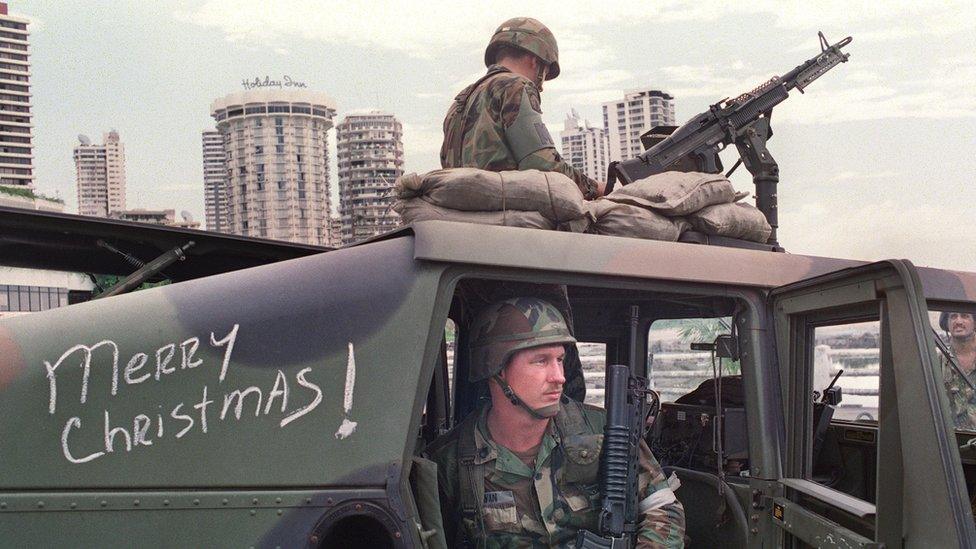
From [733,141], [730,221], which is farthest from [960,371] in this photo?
[733,141]

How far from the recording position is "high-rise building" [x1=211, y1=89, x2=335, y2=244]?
366 ft

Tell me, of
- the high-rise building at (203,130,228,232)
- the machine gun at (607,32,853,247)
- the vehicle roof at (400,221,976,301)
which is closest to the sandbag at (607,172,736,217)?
the vehicle roof at (400,221,976,301)

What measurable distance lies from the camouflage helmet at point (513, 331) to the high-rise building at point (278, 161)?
10527 cm

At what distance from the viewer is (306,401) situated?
3039mm

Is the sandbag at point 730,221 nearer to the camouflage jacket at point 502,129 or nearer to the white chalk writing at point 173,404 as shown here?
the camouflage jacket at point 502,129

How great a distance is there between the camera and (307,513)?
117 inches

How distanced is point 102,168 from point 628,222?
497 ft

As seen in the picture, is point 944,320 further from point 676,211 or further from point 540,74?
point 540,74

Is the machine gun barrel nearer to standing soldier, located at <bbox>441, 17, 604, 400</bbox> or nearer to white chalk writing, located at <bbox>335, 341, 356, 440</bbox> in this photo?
standing soldier, located at <bbox>441, 17, 604, 400</bbox>

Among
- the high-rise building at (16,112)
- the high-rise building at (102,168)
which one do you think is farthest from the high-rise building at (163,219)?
the high-rise building at (102,168)

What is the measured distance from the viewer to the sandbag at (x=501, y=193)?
3562 mm

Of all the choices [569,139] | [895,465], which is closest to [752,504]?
[895,465]

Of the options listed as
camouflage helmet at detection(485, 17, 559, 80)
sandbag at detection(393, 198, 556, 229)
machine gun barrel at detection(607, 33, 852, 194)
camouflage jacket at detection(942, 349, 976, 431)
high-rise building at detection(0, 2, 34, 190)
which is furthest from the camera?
high-rise building at detection(0, 2, 34, 190)

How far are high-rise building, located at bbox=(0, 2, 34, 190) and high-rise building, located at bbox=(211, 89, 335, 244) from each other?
22.0 metres
